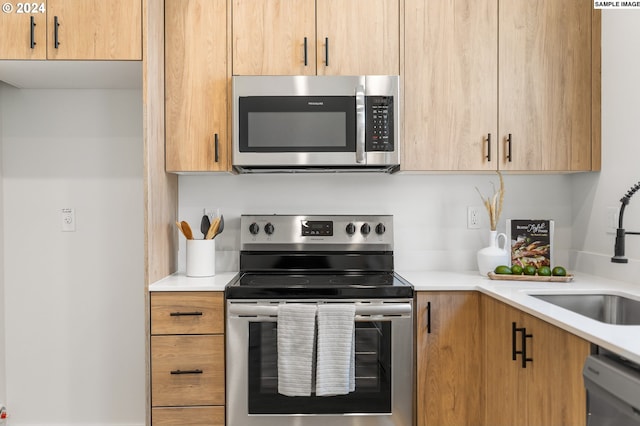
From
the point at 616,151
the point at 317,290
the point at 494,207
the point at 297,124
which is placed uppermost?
the point at 297,124

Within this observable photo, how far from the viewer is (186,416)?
81.6 inches

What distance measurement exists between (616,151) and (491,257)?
2.49 feet

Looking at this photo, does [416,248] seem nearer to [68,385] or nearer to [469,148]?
[469,148]

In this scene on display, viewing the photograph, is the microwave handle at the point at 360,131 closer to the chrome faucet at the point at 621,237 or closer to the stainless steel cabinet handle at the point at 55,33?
the chrome faucet at the point at 621,237

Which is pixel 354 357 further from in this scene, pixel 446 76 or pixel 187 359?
pixel 446 76

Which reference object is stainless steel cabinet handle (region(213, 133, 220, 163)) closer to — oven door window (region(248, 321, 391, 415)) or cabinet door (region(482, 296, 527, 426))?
oven door window (region(248, 321, 391, 415))

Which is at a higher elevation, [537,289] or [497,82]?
[497,82]

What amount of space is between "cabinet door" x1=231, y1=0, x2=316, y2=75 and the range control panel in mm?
746

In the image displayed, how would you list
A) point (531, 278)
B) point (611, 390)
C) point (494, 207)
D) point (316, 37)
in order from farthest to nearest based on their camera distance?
point (494, 207)
point (316, 37)
point (531, 278)
point (611, 390)

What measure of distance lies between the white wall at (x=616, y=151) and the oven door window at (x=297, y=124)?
1.23m

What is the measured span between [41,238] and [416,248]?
2020 millimetres

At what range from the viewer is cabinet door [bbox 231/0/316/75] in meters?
2.32

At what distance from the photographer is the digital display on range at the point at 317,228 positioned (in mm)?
2525

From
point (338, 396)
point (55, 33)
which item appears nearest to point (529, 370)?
point (338, 396)
